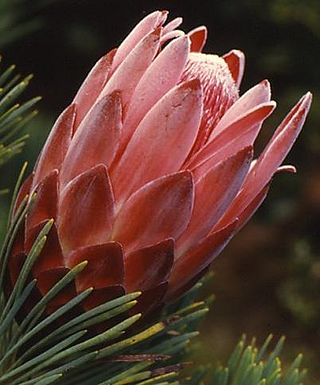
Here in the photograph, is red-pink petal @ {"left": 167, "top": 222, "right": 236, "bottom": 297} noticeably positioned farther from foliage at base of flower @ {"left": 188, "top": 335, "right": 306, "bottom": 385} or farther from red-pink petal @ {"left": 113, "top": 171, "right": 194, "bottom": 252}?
foliage at base of flower @ {"left": 188, "top": 335, "right": 306, "bottom": 385}

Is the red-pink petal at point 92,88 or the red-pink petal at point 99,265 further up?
the red-pink petal at point 92,88

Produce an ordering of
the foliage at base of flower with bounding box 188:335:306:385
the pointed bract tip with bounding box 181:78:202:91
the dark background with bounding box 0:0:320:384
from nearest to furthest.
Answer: the pointed bract tip with bounding box 181:78:202:91 → the foliage at base of flower with bounding box 188:335:306:385 → the dark background with bounding box 0:0:320:384

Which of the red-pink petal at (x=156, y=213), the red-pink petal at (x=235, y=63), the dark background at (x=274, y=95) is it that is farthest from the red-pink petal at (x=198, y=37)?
the dark background at (x=274, y=95)

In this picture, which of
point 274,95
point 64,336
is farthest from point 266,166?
point 274,95

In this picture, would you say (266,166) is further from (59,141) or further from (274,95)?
(274,95)

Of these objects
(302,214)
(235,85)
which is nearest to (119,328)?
(235,85)

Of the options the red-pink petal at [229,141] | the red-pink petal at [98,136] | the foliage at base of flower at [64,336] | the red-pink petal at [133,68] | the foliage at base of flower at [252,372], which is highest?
the red-pink petal at [133,68]

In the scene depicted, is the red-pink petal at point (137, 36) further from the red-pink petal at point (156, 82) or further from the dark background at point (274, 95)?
the dark background at point (274, 95)

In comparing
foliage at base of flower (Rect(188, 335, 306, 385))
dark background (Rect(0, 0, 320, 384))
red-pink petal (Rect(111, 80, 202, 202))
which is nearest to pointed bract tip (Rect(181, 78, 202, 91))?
red-pink petal (Rect(111, 80, 202, 202))
